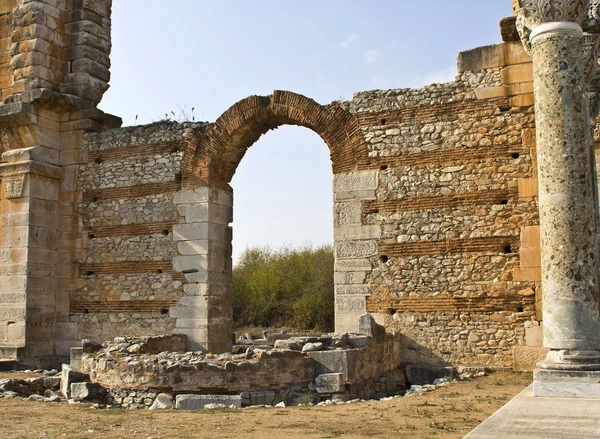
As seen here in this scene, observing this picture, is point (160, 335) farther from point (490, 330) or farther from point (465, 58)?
point (465, 58)

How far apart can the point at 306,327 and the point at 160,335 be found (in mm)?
9182

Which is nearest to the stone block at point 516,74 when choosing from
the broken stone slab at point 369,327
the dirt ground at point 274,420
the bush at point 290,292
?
the broken stone slab at point 369,327

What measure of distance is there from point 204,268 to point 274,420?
5.24 meters

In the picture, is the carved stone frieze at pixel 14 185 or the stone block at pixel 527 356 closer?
the stone block at pixel 527 356

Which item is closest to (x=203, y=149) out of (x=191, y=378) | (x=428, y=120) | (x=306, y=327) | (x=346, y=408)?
(x=428, y=120)

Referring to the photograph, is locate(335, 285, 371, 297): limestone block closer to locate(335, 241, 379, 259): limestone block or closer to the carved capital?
locate(335, 241, 379, 259): limestone block

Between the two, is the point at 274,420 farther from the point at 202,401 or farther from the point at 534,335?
the point at 534,335

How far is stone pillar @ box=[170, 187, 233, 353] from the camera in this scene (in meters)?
11.6

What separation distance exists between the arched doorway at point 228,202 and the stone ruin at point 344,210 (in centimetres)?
3

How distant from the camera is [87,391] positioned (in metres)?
8.44

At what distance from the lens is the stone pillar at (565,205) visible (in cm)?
651

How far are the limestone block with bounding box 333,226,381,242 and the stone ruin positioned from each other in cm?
2

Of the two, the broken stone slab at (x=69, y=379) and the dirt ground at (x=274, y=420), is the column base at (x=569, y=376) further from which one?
the broken stone slab at (x=69, y=379)

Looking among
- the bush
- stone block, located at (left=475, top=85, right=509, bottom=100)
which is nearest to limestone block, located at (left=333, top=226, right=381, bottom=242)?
stone block, located at (left=475, top=85, right=509, bottom=100)
